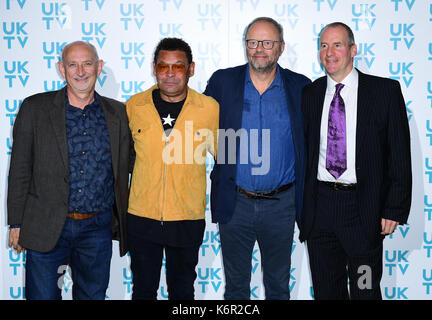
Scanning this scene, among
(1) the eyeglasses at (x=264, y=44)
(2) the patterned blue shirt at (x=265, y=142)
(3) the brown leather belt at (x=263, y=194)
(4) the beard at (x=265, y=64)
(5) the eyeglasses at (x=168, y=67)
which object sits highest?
(1) the eyeglasses at (x=264, y=44)

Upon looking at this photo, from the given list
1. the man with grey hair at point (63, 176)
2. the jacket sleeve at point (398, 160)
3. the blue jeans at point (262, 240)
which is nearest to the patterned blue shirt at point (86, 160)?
the man with grey hair at point (63, 176)

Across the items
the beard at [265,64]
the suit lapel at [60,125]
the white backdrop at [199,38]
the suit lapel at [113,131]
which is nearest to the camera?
the suit lapel at [60,125]

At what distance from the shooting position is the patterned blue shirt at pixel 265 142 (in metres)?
2.75

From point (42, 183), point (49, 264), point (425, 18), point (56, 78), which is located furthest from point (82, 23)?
point (425, 18)

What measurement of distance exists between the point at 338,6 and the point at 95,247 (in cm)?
269

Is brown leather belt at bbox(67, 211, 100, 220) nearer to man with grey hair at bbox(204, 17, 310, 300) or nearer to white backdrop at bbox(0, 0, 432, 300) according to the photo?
man with grey hair at bbox(204, 17, 310, 300)

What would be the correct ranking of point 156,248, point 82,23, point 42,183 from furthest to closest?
point 82,23 → point 156,248 → point 42,183

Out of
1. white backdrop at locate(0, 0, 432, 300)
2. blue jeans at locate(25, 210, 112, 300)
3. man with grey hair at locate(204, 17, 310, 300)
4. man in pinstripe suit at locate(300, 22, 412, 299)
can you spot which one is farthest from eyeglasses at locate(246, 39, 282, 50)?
blue jeans at locate(25, 210, 112, 300)

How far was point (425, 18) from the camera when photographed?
3.40m

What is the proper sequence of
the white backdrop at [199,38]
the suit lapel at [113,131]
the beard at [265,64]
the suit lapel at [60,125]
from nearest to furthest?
the suit lapel at [60,125], the suit lapel at [113,131], the beard at [265,64], the white backdrop at [199,38]

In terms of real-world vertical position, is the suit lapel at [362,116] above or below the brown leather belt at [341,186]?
above

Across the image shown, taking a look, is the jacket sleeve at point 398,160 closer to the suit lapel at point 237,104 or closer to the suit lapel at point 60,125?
the suit lapel at point 237,104

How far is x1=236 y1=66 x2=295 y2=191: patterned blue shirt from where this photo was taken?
2754mm

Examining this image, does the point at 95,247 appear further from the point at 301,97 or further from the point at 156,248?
the point at 301,97
